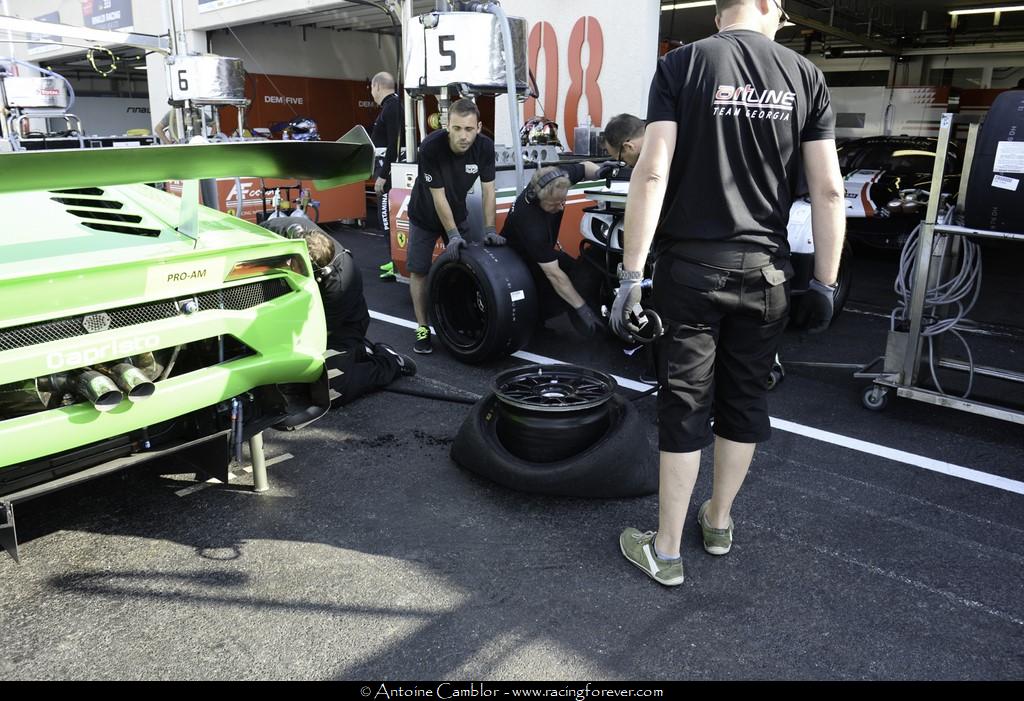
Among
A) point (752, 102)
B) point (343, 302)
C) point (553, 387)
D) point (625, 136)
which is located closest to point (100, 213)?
point (343, 302)

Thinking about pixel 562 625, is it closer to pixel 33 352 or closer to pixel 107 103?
pixel 33 352

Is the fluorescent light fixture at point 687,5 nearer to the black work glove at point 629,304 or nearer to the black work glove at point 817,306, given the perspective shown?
the black work glove at point 817,306

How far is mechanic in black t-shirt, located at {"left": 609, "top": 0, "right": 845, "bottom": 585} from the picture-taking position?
2365 millimetres

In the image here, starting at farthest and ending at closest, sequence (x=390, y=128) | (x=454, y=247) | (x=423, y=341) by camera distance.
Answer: (x=390, y=128)
(x=423, y=341)
(x=454, y=247)

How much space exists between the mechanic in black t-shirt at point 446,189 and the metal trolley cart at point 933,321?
2415mm

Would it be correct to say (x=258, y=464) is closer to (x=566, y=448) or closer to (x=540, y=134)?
(x=566, y=448)

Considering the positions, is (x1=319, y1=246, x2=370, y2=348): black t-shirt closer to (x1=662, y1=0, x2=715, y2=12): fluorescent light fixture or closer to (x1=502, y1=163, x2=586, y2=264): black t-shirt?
(x1=502, y1=163, x2=586, y2=264): black t-shirt

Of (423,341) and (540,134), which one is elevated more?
(540,134)

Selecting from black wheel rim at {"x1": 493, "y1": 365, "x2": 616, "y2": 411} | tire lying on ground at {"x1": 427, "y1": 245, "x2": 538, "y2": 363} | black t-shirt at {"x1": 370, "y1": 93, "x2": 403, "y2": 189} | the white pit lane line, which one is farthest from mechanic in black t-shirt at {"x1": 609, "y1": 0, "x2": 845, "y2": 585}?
black t-shirt at {"x1": 370, "y1": 93, "x2": 403, "y2": 189}

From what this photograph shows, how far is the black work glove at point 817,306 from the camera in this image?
2.61 meters

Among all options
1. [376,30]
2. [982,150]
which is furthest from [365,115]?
[982,150]

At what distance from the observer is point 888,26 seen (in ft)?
53.4

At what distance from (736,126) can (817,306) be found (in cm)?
68

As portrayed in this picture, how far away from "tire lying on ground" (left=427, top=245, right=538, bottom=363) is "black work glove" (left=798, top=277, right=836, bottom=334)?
7.37ft
